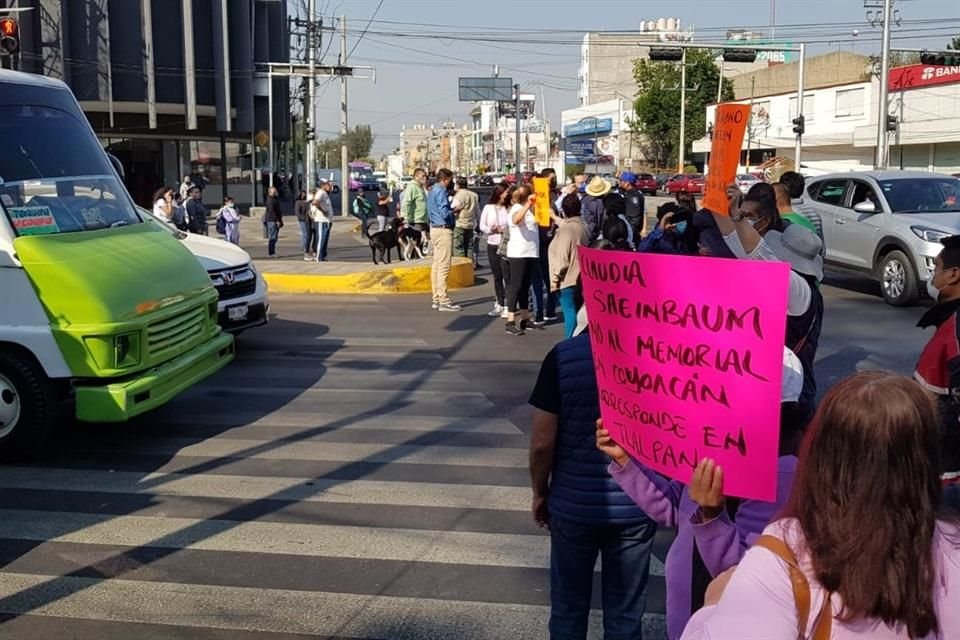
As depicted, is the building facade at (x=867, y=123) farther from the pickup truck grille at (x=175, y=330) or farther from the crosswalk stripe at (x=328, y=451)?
the crosswalk stripe at (x=328, y=451)

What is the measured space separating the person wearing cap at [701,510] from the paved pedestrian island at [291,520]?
146 centimetres

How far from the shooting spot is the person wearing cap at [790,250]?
491 cm

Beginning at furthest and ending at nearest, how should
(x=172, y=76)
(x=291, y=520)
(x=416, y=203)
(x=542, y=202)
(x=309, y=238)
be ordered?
(x=172, y=76), (x=309, y=238), (x=416, y=203), (x=542, y=202), (x=291, y=520)

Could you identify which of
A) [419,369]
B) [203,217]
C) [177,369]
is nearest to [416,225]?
[203,217]

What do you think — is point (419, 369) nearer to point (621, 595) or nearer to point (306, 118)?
point (621, 595)

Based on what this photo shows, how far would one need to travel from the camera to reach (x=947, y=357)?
14.5 ft

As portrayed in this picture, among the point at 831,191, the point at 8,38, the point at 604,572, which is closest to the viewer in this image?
the point at 604,572

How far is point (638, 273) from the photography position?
2.52 meters

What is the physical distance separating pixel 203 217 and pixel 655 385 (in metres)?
19.7

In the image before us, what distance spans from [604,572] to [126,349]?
4453mm

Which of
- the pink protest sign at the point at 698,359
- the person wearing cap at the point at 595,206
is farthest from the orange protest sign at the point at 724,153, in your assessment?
the person wearing cap at the point at 595,206

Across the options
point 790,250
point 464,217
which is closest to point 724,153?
point 790,250

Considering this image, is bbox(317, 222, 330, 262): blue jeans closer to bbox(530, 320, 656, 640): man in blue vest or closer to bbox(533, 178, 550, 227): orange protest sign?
bbox(533, 178, 550, 227): orange protest sign

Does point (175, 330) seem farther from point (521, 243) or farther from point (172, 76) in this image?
point (172, 76)
